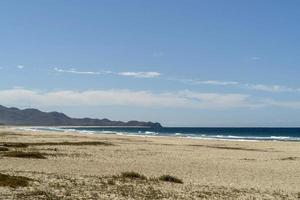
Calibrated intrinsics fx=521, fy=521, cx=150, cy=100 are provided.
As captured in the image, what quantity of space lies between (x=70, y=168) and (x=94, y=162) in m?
4.22

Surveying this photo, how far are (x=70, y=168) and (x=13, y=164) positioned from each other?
2.80m

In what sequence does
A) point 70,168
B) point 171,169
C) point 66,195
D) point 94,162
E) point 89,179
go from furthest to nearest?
point 94,162
point 171,169
point 70,168
point 89,179
point 66,195

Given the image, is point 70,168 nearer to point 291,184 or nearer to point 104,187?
point 104,187

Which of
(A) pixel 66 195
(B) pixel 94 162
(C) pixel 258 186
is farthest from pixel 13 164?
(C) pixel 258 186

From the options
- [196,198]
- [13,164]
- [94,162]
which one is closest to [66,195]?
[196,198]

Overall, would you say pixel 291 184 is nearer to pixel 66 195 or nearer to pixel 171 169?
pixel 171 169

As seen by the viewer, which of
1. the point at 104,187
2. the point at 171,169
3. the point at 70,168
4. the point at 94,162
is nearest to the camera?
the point at 104,187

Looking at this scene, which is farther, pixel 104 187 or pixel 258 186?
pixel 258 186

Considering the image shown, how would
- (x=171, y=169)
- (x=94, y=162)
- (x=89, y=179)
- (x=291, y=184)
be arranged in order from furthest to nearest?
(x=94, y=162), (x=171, y=169), (x=291, y=184), (x=89, y=179)

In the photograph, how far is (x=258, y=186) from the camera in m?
21.2

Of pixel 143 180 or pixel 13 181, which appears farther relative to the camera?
pixel 143 180

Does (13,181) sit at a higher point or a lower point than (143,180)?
higher

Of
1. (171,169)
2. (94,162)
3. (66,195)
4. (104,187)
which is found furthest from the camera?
(94,162)

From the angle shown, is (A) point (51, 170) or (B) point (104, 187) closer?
(B) point (104, 187)
